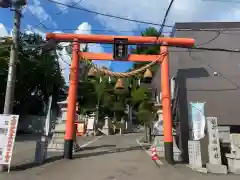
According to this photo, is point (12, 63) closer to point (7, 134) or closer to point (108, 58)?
point (7, 134)

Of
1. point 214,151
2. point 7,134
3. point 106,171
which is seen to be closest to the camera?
point 7,134

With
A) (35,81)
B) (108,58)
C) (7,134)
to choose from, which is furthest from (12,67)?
(35,81)

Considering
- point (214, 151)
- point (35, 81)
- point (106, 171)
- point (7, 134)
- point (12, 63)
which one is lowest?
point (106, 171)

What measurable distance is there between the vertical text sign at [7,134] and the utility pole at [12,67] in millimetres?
501

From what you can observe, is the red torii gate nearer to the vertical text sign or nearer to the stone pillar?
the stone pillar

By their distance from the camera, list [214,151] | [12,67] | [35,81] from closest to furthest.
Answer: [12,67]
[214,151]
[35,81]

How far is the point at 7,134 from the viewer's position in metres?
9.92

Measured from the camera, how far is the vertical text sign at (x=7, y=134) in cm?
980

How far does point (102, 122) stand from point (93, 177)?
27.1m

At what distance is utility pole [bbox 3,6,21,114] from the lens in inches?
410

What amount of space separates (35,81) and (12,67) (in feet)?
87.3

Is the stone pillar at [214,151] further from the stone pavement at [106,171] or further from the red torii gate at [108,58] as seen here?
the red torii gate at [108,58]

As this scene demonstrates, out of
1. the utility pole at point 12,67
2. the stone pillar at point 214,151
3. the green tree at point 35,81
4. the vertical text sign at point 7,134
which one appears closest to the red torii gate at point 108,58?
the stone pillar at point 214,151

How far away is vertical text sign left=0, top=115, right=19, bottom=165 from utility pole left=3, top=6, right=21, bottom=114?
50 cm
